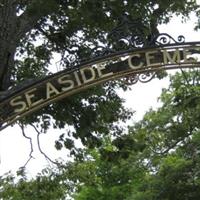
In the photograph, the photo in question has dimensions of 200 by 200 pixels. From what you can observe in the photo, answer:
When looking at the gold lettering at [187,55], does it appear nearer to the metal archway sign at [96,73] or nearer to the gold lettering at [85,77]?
the metal archway sign at [96,73]

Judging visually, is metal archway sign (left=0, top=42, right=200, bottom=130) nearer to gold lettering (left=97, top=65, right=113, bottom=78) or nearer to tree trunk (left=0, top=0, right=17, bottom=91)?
gold lettering (left=97, top=65, right=113, bottom=78)

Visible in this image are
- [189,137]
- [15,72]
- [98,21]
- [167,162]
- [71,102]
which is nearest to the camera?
[98,21]

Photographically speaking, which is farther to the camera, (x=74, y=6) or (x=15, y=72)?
(x=15, y=72)

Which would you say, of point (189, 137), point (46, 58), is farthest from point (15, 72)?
point (189, 137)

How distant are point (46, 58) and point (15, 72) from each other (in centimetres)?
82

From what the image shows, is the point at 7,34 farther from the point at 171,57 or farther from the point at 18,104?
the point at 171,57

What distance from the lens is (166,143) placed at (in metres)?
23.5

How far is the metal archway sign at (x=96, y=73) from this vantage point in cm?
656

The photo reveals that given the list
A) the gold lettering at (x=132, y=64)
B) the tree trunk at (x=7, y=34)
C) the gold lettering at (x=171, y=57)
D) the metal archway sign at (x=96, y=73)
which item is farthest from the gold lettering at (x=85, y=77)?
the tree trunk at (x=7, y=34)

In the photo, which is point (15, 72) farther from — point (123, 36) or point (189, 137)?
point (189, 137)

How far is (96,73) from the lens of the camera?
21.9ft

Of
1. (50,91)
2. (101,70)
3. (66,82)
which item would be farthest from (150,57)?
(50,91)

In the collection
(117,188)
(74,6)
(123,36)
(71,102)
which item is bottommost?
(123,36)

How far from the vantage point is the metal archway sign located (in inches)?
258
